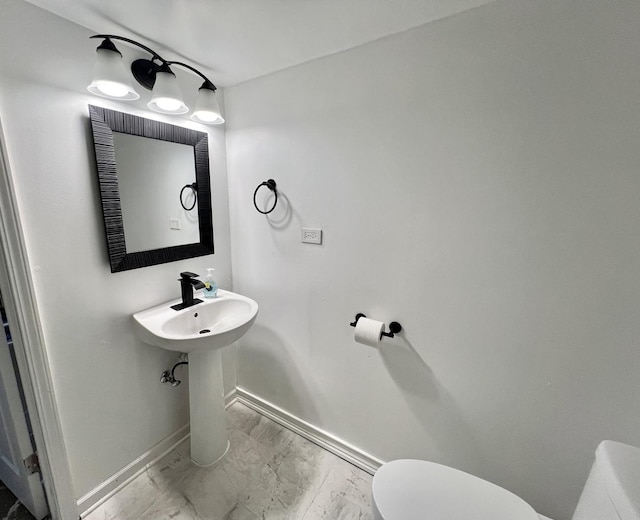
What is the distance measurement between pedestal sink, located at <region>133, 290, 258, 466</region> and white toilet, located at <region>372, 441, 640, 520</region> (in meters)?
0.90

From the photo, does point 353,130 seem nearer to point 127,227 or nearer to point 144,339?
point 127,227

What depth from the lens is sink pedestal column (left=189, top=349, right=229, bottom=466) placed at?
1.47 metres

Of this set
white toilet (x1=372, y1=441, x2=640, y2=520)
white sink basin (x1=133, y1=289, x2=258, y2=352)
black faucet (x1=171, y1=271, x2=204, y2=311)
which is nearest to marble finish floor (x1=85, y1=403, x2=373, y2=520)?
white toilet (x1=372, y1=441, x2=640, y2=520)

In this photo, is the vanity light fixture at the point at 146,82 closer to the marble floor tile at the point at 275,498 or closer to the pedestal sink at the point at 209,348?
the pedestal sink at the point at 209,348

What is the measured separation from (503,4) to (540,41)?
0.18 m

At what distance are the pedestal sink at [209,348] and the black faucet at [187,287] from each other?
0.03 m

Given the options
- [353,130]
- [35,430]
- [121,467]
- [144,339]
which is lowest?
[121,467]

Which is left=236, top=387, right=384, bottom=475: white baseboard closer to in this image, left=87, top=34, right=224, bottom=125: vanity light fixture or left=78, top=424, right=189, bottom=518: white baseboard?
left=78, top=424, right=189, bottom=518: white baseboard

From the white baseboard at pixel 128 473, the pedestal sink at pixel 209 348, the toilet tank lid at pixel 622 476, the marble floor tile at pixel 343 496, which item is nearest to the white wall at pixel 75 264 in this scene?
the white baseboard at pixel 128 473

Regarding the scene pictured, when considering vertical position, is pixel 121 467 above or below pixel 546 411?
below

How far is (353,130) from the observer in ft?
4.16

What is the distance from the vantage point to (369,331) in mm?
1272

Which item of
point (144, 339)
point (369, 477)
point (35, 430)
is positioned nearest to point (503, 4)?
point (144, 339)

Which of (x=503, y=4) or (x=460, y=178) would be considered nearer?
(x=503, y=4)
